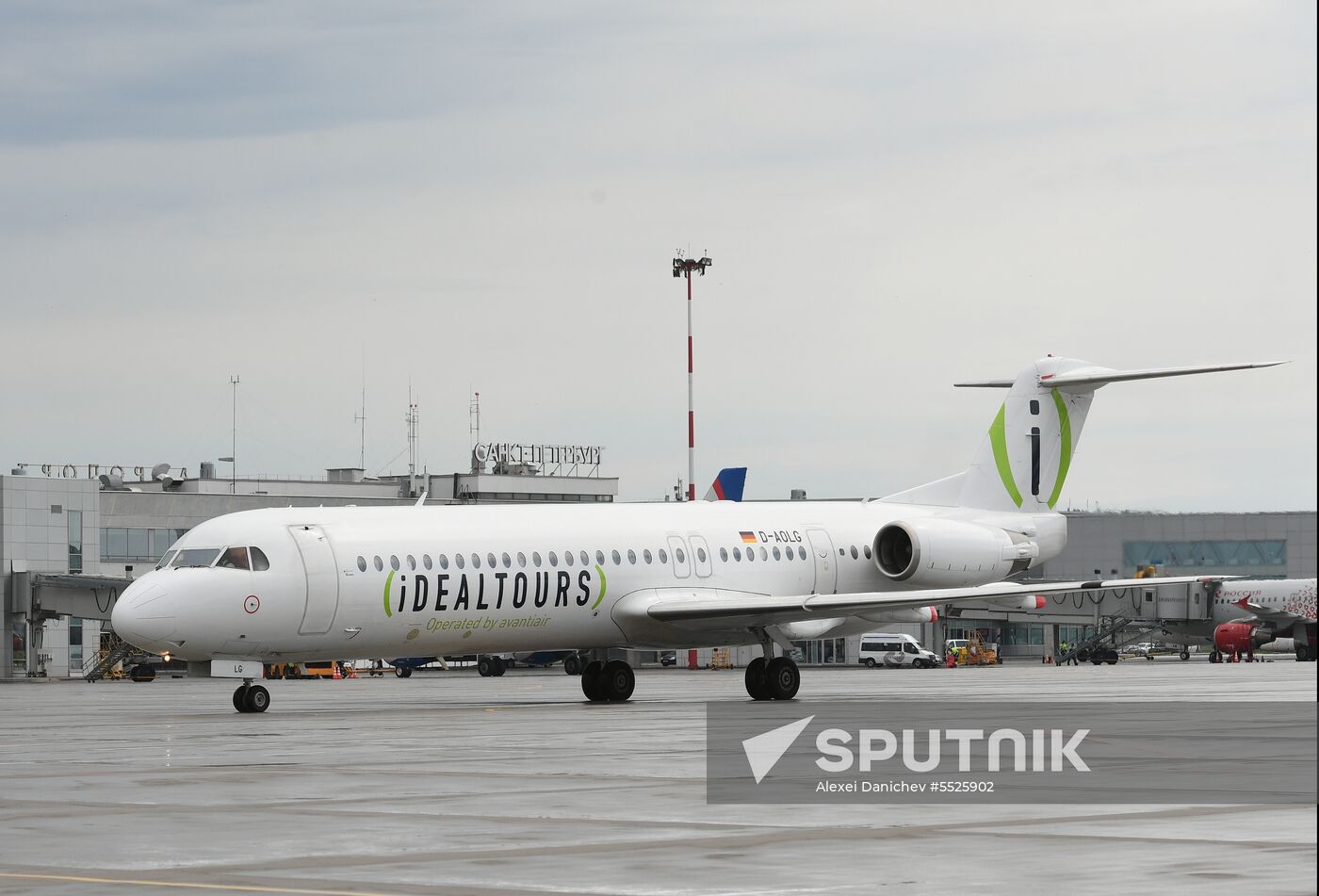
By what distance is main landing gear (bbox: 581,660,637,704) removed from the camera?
4209 centimetres

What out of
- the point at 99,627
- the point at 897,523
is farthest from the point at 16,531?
the point at 897,523

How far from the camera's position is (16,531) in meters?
86.1

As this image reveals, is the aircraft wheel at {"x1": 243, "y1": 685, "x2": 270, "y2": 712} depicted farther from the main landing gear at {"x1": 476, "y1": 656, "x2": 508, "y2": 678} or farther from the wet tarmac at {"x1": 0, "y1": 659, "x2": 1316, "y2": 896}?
the main landing gear at {"x1": 476, "y1": 656, "x2": 508, "y2": 678}

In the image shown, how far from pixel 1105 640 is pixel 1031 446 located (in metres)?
61.7

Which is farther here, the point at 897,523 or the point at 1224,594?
the point at 1224,594

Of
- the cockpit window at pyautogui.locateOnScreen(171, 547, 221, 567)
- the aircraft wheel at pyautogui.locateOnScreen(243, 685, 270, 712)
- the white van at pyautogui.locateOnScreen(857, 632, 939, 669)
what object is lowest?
the white van at pyautogui.locateOnScreen(857, 632, 939, 669)

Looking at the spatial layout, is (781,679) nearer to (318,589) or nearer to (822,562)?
(822,562)

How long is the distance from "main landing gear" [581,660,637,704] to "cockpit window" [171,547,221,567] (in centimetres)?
919

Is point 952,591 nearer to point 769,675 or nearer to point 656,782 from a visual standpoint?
point 769,675

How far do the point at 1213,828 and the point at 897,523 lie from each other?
31.3 meters

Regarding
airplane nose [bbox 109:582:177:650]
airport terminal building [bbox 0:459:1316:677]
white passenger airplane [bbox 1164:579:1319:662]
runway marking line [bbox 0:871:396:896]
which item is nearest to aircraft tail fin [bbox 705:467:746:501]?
airport terminal building [bbox 0:459:1316:677]

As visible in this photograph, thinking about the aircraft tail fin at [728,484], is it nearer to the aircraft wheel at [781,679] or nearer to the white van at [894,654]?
the white van at [894,654]

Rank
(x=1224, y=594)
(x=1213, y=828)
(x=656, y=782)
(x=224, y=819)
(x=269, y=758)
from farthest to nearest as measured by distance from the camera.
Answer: (x=1224, y=594) → (x=269, y=758) → (x=656, y=782) → (x=224, y=819) → (x=1213, y=828)

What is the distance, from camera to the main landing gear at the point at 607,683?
42.1 meters
